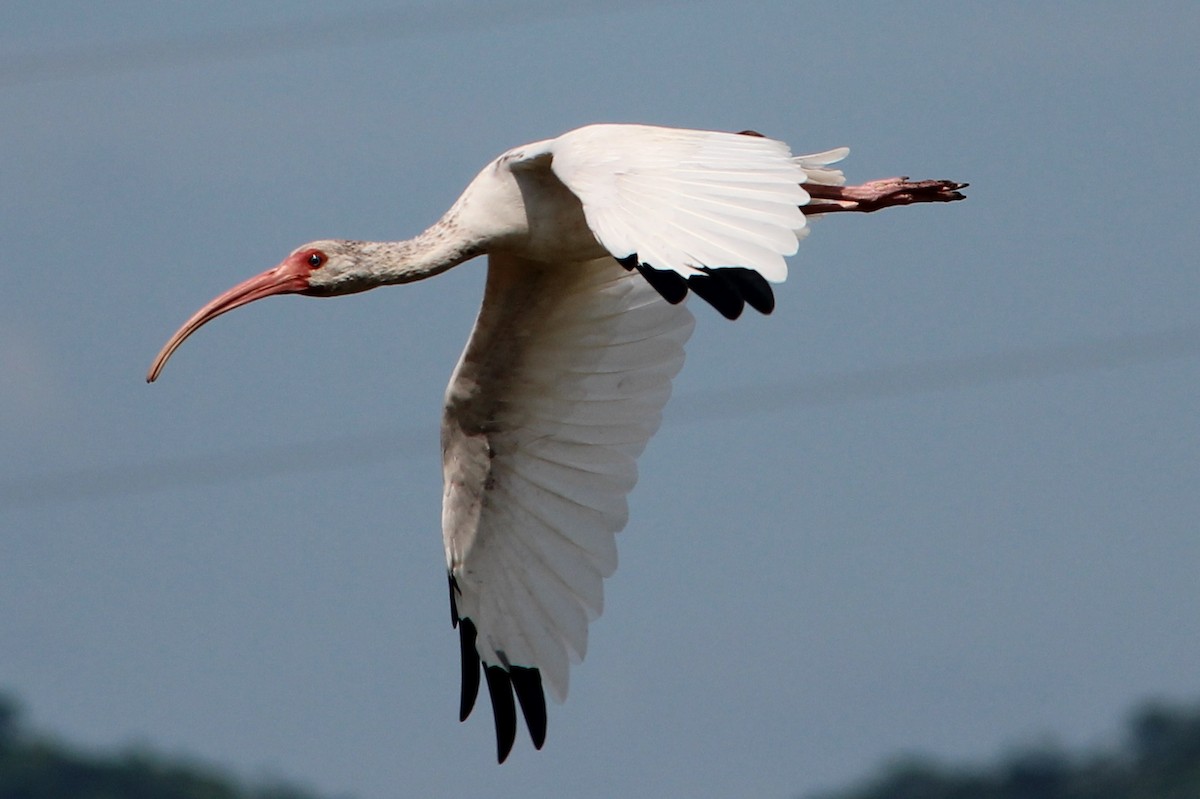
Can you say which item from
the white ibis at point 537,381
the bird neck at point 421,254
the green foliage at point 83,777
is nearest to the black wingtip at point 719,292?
the white ibis at point 537,381

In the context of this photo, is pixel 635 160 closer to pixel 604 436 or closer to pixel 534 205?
pixel 534 205

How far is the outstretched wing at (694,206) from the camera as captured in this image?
8.22 metres

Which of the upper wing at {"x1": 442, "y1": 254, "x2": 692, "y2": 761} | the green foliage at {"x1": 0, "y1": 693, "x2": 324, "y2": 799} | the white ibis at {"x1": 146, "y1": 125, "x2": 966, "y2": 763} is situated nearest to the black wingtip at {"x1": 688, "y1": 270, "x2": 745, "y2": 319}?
the white ibis at {"x1": 146, "y1": 125, "x2": 966, "y2": 763}

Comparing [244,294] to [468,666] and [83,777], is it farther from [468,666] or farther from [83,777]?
[83,777]

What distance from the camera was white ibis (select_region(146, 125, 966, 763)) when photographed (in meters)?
10.3

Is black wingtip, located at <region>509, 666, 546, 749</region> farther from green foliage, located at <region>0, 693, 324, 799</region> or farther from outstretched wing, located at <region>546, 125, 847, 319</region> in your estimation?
green foliage, located at <region>0, 693, 324, 799</region>

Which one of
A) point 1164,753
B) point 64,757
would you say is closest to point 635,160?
point 1164,753

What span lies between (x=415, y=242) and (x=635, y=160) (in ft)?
5.44

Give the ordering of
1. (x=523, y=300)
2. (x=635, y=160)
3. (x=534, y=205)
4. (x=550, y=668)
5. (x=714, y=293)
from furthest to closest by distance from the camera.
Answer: (x=550, y=668) → (x=523, y=300) → (x=534, y=205) → (x=635, y=160) → (x=714, y=293)

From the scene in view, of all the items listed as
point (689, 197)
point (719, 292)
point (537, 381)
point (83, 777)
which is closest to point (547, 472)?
point (537, 381)

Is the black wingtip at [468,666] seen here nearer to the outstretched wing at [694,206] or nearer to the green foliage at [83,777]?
the outstretched wing at [694,206]

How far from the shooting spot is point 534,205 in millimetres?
10188

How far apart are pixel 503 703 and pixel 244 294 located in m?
2.44

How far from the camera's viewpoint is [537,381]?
11.5 metres
